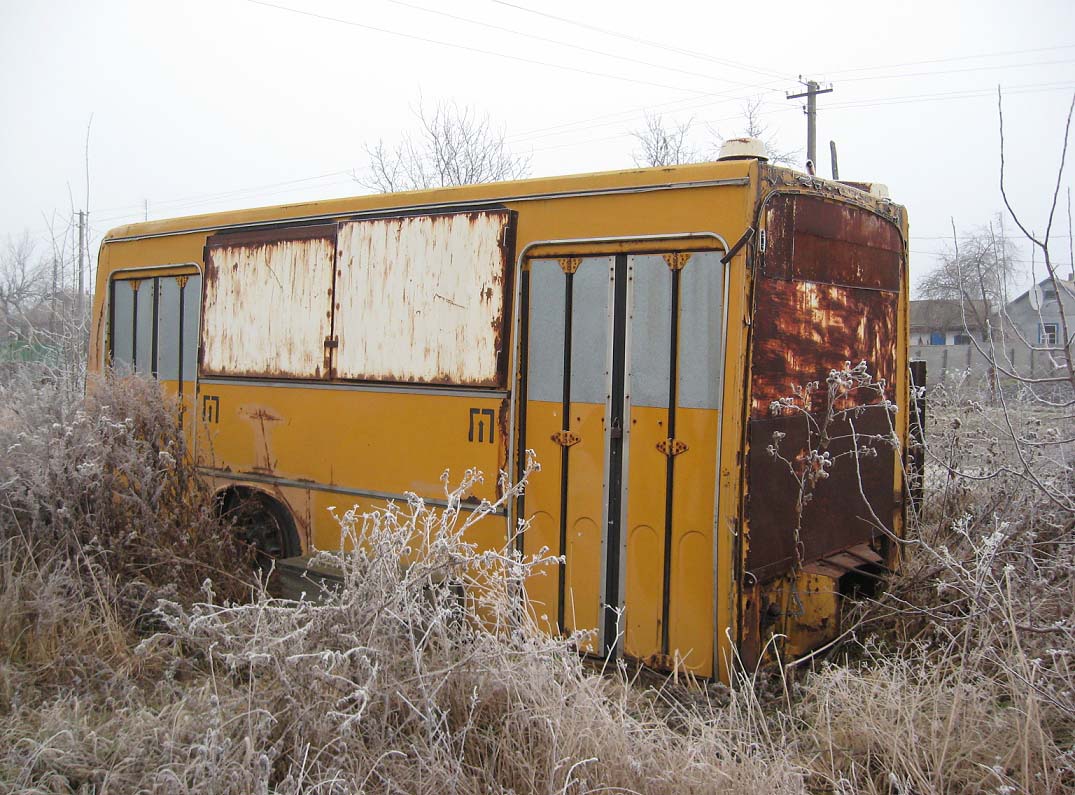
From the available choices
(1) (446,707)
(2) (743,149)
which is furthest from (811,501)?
(1) (446,707)

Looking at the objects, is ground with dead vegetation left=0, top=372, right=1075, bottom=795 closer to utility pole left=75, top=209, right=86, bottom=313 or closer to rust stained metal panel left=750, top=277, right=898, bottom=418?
rust stained metal panel left=750, top=277, right=898, bottom=418

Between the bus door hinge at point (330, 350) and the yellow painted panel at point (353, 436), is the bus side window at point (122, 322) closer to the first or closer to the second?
the yellow painted panel at point (353, 436)

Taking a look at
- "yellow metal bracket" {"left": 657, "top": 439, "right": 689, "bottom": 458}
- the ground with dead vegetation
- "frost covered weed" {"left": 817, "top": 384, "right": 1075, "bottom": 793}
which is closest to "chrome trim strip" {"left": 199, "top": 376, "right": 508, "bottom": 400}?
"yellow metal bracket" {"left": 657, "top": 439, "right": 689, "bottom": 458}

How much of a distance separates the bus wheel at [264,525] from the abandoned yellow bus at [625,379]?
0.13 ft

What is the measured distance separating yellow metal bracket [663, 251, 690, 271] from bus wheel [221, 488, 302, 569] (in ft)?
10.1

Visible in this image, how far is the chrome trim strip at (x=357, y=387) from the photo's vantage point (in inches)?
189

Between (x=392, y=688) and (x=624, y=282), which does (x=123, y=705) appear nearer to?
(x=392, y=688)

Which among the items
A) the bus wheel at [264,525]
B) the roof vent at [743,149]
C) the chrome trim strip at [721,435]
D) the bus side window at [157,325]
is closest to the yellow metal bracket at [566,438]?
the chrome trim strip at [721,435]

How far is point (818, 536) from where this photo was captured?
182 inches

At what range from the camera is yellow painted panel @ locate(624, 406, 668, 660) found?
167 inches

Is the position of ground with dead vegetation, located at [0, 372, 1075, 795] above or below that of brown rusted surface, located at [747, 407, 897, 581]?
below

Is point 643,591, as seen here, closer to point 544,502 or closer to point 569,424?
point 544,502

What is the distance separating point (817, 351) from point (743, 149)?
1.06 m

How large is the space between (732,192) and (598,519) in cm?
168
